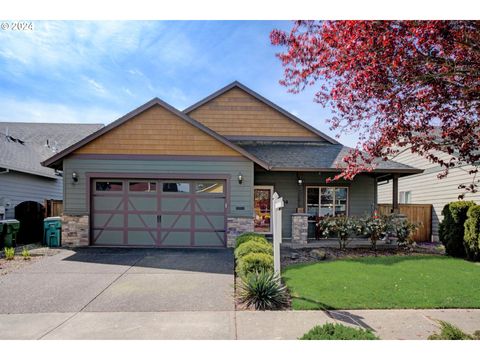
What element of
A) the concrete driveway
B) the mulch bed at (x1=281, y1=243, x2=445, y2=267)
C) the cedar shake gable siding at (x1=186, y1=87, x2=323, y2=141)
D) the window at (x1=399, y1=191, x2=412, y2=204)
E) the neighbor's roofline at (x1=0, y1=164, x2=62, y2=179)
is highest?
the cedar shake gable siding at (x1=186, y1=87, x2=323, y2=141)

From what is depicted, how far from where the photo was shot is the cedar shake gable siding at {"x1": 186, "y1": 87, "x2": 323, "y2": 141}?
1273cm

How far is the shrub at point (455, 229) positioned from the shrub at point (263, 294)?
21.3 feet

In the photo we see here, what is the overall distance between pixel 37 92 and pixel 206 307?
554 centimetres

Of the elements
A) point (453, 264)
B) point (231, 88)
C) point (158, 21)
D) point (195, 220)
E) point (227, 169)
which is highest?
point (231, 88)

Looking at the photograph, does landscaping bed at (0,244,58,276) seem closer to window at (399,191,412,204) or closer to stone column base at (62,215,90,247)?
stone column base at (62,215,90,247)

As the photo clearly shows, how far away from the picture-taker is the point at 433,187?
12.9 metres

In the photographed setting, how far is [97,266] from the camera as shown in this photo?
23.1ft

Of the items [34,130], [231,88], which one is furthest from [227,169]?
[34,130]

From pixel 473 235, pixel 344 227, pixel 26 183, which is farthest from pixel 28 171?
pixel 473 235

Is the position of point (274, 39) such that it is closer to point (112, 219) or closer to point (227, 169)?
point (227, 169)

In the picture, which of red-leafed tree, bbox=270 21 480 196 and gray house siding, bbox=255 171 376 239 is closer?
red-leafed tree, bbox=270 21 480 196

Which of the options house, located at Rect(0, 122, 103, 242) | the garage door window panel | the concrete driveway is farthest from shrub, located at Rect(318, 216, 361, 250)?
house, located at Rect(0, 122, 103, 242)

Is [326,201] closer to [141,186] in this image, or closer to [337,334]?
[141,186]

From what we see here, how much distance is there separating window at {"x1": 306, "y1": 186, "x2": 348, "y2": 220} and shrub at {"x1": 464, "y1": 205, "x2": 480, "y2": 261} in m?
3.99
